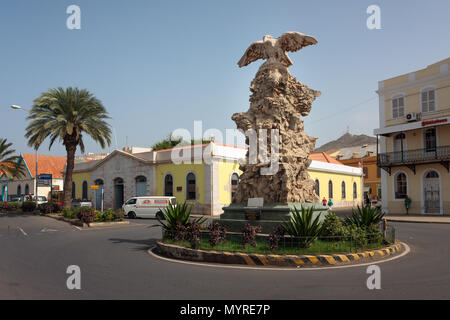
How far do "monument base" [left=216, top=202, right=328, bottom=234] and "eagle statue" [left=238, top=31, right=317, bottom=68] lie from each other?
5.41 meters

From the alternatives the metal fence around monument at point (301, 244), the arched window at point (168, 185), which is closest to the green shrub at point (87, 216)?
the metal fence around monument at point (301, 244)

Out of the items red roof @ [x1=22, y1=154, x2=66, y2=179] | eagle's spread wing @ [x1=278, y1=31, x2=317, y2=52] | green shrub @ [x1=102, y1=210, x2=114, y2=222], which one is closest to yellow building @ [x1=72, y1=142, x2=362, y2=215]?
green shrub @ [x1=102, y1=210, x2=114, y2=222]

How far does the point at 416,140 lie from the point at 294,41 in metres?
21.2

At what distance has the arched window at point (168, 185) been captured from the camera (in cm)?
3396

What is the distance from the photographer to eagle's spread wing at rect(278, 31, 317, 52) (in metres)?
13.1

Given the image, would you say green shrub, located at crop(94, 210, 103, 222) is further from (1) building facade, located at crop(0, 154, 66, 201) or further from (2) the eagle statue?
(1) building facade, located at crop(0, 154, 66, 201)

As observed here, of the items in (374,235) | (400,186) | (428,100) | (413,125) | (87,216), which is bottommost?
(87,216)

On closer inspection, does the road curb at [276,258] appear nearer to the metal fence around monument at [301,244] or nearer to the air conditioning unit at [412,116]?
the metal fence around monument at [301,244]

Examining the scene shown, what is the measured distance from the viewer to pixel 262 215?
1202 centimetres

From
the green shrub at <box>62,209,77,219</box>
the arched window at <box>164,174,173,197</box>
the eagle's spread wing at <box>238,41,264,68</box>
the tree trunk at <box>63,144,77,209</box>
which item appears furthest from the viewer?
the arched window at <box>164,174,173,197</box>

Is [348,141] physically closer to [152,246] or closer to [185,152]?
[185,152]

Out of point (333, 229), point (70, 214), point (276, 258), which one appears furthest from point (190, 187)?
point (276, 258)

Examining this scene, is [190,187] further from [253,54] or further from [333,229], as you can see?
[333,229]
